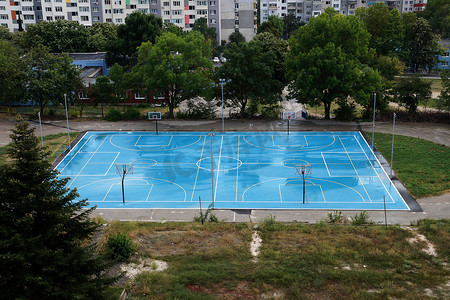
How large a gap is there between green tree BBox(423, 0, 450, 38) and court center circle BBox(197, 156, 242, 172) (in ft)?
215

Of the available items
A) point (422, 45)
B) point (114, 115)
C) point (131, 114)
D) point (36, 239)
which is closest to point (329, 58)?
point (131, 114)

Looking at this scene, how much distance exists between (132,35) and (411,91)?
119 ft

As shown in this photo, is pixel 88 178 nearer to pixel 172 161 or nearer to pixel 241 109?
pixel 172 161

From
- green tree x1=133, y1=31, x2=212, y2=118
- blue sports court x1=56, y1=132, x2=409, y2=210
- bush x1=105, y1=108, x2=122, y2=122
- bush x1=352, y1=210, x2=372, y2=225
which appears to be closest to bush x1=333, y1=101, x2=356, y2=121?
blue sports court x1=56, y1=132, x2=409, y2=210

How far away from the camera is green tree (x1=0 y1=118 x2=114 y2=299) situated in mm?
14781

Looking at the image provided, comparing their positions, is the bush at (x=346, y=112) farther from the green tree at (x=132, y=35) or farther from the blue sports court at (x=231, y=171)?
the green tree at (x=132, y=35)

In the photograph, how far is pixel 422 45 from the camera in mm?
77812

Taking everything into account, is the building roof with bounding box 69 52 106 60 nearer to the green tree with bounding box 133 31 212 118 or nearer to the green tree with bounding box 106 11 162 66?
the green tree with bounding box 106 11 162 66

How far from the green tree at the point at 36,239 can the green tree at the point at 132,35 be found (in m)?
51.8

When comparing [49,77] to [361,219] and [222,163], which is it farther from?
[361,219]

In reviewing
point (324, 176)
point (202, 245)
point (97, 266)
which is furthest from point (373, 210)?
point (97, 266)

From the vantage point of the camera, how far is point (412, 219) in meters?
29.5

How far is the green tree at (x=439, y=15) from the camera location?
297 feet

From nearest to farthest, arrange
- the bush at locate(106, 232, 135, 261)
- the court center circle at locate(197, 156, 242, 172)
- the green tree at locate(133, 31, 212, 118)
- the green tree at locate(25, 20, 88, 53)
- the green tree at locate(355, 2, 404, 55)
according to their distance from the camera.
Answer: the bush at locate(106, 232, 135, 261) → the court center circle at locate(197, 156, 242, 172) → the green tree at locate(133, 31, 212, 118) → the green tree at locate(355, 2, 404, 55) → the green tree at locate(25, 20, 88, 53)
